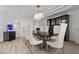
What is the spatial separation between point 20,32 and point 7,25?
0.43 m

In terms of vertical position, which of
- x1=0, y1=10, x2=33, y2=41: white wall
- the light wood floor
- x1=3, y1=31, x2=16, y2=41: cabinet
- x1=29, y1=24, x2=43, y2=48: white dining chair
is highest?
x1=0, y1=10, x2=33, y2=41: white wall

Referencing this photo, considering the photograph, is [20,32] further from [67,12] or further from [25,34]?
[67,12]

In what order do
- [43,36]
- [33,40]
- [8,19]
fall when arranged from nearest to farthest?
[8,19], [33,40], [43,36]

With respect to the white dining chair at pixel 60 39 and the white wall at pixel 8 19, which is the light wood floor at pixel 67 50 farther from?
the white wall at pixel 8 19

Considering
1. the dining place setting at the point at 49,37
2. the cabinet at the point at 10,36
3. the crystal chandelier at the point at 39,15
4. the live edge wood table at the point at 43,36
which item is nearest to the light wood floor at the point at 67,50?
the dining place setting at the point at 49,37

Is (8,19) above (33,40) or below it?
above

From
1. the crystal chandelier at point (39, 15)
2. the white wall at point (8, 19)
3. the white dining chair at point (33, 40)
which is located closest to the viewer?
the white wall at point (8, 19)

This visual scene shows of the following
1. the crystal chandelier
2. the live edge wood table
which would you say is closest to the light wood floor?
the live edge wood table

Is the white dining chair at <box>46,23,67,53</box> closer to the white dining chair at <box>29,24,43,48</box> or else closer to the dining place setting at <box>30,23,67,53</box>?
the dining place setting at <box>30,23,67,53</box>

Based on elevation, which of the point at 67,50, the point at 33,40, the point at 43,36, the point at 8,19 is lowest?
the point at 67,50

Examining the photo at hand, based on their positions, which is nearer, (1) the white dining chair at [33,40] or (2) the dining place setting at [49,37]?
(2) the dining place setting at [49,37]

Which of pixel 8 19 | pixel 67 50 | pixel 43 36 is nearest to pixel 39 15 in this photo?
pixel 43 36

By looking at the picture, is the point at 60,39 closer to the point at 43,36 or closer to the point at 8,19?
the point at 43,36
